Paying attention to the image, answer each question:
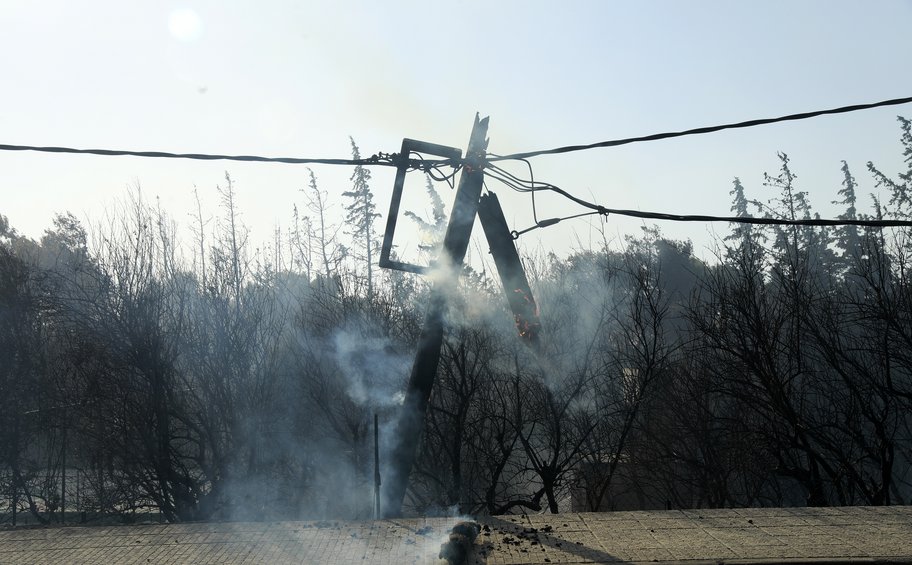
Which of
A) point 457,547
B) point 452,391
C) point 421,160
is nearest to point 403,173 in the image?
point 421,160

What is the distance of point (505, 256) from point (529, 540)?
2.87 metres

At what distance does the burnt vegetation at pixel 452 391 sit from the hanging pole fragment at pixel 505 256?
24.5 ft

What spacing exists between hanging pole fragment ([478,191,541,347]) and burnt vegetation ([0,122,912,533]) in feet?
24.5

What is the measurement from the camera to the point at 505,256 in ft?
26.0

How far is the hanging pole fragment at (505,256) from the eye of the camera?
793cm

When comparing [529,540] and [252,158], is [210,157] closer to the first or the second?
[252,158]

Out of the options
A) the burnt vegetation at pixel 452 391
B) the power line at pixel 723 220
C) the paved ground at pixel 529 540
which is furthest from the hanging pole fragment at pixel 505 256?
the burnt vegetation at pixel 452 391

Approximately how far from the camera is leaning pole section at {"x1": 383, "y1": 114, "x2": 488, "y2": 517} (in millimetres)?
7773

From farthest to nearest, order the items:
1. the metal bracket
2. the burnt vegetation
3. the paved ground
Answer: the burnt vegetation
the metal bracket
the paved ground

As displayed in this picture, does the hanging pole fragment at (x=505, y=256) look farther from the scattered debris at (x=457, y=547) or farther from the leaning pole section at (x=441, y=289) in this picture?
the scattered debris at (x=457, y=547)

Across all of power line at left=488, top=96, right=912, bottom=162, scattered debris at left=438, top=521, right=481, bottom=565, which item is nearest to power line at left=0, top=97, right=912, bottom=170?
power line at left=488, top=96, right=912, bottom=162

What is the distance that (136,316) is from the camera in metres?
19.1

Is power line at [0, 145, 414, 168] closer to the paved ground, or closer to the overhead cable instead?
the overhead cable

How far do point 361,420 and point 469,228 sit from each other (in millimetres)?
12616
